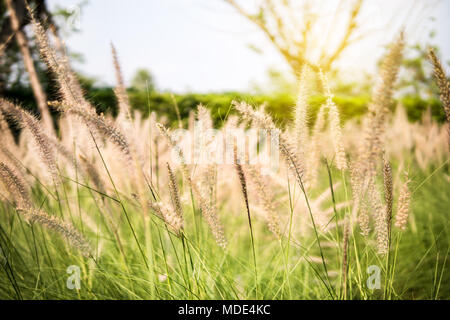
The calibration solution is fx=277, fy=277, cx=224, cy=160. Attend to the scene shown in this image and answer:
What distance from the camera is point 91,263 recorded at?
1.12 metres

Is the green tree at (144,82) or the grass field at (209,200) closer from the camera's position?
the grass field at (209,200)

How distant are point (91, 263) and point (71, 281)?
103 mm

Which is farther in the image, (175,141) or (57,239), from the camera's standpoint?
(57,239)

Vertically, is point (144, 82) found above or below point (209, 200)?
above

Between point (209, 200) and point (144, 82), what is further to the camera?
point (144, 82)

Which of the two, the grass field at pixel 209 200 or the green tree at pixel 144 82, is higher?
the green tree at pixel 144 82

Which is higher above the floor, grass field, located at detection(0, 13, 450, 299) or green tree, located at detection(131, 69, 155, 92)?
green tree, located at detection(131, 69, 155, 92)

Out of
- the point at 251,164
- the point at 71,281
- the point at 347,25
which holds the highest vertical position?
the point at 347,25

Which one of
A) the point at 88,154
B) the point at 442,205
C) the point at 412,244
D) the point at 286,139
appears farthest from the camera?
the point at 442,205

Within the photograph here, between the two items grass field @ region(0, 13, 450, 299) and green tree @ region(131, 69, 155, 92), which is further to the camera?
green tree @ region(131, 69, 155, 92)
